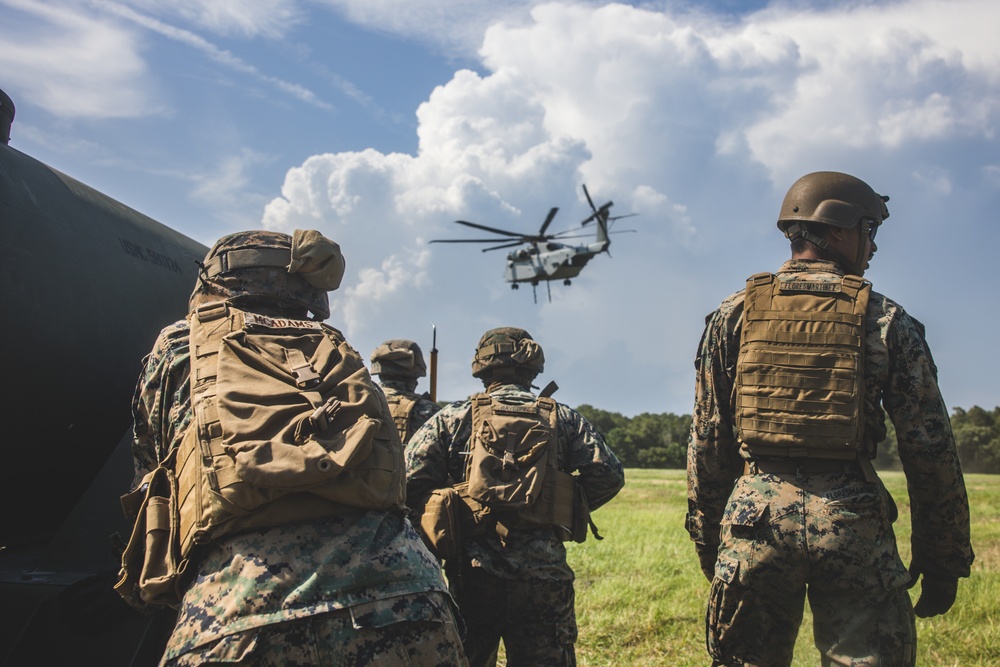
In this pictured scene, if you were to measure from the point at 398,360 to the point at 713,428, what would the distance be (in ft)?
13.5

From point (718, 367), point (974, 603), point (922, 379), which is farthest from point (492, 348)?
point (974, 603)

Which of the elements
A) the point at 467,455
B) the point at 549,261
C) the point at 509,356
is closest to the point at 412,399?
the point at 509,356

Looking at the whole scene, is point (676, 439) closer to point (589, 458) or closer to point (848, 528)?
point (589, 458)

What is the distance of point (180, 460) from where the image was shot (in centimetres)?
286

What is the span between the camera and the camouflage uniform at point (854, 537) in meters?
3.54

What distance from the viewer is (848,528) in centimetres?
357

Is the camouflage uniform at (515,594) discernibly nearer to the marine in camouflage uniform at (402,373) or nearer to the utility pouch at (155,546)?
the utility pouch at (155,546)

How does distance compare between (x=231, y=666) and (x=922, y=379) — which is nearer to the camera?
(x=231, y=666)

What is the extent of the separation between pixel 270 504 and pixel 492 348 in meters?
2.85

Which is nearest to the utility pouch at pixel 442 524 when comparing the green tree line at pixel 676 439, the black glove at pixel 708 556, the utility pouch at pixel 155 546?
the black glove at pixel 708 556

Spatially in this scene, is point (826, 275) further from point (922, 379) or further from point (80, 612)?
point (80, 612)

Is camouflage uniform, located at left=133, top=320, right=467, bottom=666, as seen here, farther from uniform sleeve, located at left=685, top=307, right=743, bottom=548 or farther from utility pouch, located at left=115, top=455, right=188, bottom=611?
uniform sleeve, located at left=685, top=307, right=743, bottom=548

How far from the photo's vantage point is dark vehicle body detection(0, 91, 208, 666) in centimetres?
361

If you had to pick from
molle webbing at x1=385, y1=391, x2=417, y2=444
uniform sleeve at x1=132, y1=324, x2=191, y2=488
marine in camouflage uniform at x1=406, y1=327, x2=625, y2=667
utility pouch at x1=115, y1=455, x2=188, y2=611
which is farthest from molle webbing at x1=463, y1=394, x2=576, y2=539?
molle webbing at x1=385, y1=391, x2=417, y2=444
